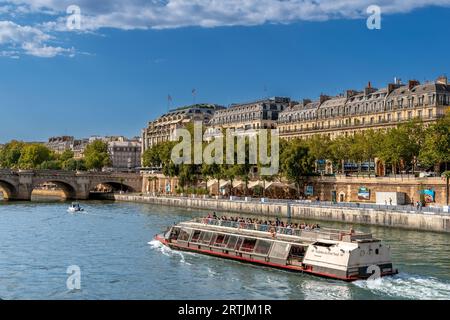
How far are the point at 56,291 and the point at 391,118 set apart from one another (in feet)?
231

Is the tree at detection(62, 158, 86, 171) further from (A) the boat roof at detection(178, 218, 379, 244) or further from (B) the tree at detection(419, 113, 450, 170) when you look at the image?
(A) the boat roof at detection(178, 218, 379, 244)

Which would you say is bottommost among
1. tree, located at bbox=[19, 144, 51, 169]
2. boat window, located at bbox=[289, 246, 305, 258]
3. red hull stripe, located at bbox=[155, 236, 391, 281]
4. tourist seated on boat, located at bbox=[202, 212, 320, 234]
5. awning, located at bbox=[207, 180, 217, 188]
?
red hull stripe, located at bbox=[155, 236, 391, 281]

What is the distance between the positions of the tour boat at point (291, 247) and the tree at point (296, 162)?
38322 millimetres

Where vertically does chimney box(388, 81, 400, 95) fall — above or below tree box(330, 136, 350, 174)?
above

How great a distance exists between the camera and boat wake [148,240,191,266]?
143ft

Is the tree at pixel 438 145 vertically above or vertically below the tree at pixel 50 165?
below

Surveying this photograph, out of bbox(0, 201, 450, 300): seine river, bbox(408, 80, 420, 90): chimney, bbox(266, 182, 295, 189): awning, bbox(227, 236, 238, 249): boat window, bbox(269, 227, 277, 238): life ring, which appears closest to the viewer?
bbox(0, 201, 450, 300): seine river

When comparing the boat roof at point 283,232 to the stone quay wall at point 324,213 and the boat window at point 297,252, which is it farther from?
the stone quay wall at point 324,213

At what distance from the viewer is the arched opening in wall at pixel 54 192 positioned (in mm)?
116625

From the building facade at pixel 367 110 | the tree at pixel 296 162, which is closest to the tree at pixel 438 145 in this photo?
the building facade at pixel 367 110

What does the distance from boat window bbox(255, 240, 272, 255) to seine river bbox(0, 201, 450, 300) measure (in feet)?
3.53

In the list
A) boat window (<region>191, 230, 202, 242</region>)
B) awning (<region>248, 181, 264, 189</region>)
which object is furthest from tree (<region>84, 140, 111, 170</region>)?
boat window (<region>191, 230, 202, 242</region>)

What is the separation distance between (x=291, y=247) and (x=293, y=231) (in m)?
1.84

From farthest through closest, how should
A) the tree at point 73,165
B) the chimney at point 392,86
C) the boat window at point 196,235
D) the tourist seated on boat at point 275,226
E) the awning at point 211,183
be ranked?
1. the tree at point 73,165
2. the awning at point 211,183
3. the chimney at point 392,86
4. the boat window at point 196,235
5. the tourist seated on boat at point 275,226
